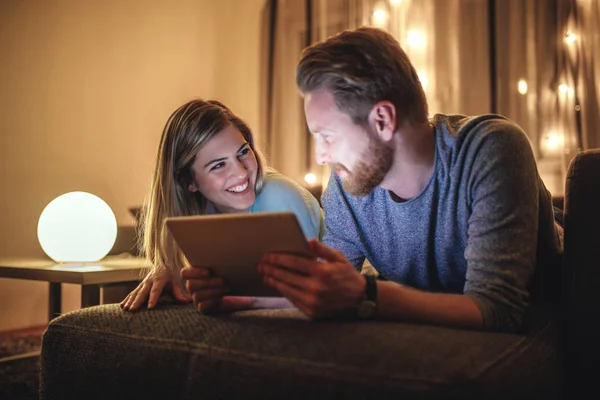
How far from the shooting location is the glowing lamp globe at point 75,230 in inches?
79.0

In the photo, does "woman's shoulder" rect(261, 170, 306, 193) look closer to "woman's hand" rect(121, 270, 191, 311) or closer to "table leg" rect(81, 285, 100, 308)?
"woman's hand" rect(121, 270, 191, 311)

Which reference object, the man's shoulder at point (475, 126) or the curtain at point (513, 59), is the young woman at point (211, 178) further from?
the curtain at point (513, 59)

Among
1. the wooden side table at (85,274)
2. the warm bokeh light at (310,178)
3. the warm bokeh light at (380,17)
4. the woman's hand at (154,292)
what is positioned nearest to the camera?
the woman's hand at (154,292)

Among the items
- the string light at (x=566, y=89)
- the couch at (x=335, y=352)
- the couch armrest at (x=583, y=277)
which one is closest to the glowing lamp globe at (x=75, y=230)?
the couch at (x=335, y=352)

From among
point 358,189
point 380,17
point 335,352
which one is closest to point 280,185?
point 358,189

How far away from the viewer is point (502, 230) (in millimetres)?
956

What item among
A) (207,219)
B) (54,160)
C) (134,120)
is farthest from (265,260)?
(134,120)

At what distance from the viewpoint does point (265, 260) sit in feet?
3.05

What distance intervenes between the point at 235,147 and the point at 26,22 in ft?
5.48

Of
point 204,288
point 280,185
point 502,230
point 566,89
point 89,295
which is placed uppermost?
point 566,89

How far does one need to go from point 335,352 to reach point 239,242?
245 millimetres

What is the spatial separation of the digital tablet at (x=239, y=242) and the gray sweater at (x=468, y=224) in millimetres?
314

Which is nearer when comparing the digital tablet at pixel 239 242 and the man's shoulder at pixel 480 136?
the digital tablet at pixel 239 242

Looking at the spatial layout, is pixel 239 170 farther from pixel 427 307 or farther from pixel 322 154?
pixel 427 307
